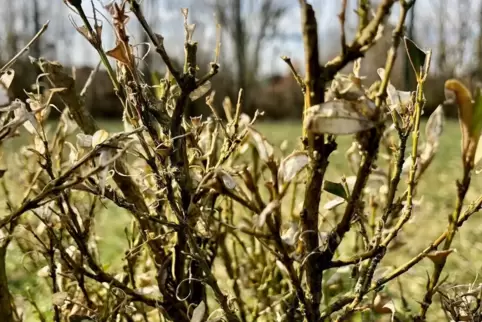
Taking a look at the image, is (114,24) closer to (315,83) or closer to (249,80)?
(315,83)

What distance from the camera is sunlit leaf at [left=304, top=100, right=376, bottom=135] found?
35cm

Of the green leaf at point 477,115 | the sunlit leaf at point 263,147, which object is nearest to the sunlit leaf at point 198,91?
the sunlit leaf at point 263,147

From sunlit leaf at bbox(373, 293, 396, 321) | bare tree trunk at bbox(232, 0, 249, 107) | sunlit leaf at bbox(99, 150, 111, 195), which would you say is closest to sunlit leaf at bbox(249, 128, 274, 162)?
sunlit leaf at bbox(99, 150, 111, 195)

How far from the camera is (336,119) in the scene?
0.35 meters

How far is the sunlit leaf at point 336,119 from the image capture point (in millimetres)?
347

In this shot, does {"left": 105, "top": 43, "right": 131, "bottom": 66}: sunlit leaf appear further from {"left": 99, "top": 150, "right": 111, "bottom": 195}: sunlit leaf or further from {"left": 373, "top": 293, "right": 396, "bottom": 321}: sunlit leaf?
{"left": 373, "top": 293, "right": 396, "bottom": 321}: sunlit leaf

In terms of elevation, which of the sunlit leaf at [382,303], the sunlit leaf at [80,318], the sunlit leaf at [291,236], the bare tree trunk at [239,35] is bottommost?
the bare tree trunk at [239,35]

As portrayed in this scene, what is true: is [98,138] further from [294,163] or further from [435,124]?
[435,124]

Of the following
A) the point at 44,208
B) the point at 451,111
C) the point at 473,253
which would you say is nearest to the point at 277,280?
the point at 44,208

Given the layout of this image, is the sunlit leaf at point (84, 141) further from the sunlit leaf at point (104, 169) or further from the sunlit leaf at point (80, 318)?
the sunlit leaf at point (80, 318)

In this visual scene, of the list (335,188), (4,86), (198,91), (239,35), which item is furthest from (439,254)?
(239,35)

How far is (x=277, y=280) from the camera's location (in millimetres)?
777

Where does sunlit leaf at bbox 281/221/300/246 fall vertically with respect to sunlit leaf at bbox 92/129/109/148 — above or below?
below

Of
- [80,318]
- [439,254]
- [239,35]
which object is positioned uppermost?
[439,254]
